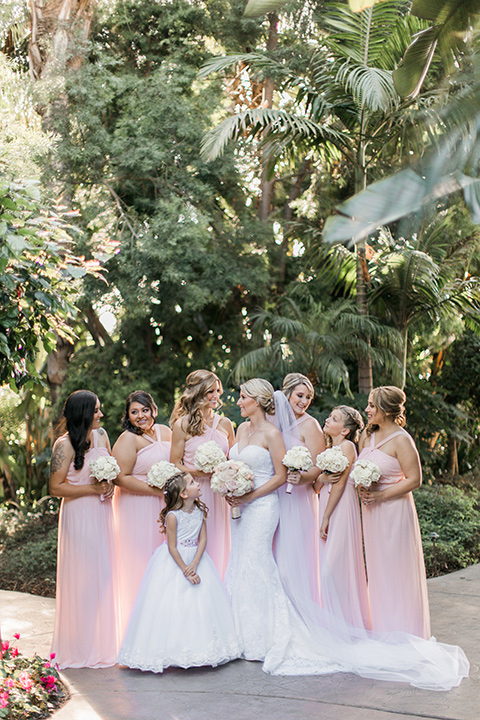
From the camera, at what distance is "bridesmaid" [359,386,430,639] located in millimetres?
5238

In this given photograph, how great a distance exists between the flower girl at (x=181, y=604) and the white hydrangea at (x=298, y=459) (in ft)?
2.29

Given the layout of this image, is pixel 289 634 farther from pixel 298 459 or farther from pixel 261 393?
pixel 261 393

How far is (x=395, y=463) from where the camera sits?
5301 mm

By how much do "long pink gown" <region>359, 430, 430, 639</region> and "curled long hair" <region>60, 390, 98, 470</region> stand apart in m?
2.11

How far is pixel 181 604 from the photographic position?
4840 mm

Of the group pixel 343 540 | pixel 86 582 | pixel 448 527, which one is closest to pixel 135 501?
pixel 86 582

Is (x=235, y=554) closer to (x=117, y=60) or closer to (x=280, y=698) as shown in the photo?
(x=280, y=698)

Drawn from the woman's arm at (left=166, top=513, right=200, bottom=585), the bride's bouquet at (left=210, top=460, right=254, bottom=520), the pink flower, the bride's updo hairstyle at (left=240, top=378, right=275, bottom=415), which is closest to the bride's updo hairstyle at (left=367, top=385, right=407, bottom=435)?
the bride's updo hairstyle at (left=240, top=378, right=275, bottom=415)

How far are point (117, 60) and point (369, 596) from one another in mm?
9798

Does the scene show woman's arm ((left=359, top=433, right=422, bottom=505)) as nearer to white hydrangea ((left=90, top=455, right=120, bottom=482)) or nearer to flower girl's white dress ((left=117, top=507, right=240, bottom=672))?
flower girl's white dress ((left=117, top=507, right=240, bottom=672))

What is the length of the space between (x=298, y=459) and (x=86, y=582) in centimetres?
179

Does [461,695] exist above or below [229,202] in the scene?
below

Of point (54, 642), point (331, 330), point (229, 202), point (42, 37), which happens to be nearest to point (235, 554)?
point (54, 642)

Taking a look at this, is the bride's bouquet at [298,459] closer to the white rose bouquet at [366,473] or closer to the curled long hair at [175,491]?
the white rose bouquet at [366,473]
